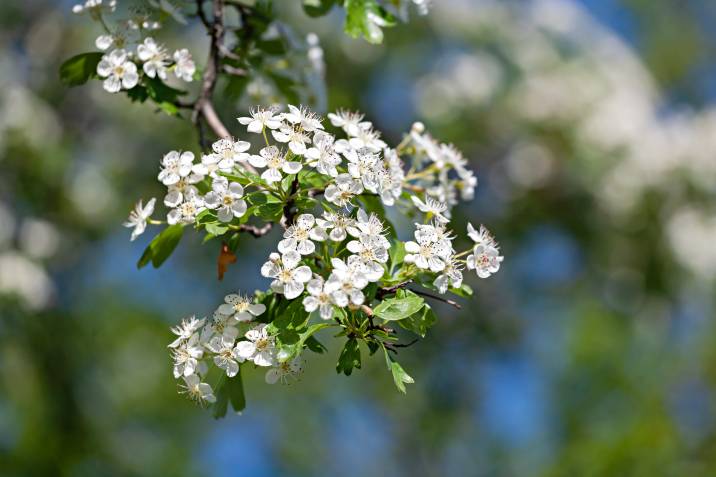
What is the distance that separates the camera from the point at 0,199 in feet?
18.5

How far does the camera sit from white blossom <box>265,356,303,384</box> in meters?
1.59

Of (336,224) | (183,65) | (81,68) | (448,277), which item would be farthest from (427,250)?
(81,68)

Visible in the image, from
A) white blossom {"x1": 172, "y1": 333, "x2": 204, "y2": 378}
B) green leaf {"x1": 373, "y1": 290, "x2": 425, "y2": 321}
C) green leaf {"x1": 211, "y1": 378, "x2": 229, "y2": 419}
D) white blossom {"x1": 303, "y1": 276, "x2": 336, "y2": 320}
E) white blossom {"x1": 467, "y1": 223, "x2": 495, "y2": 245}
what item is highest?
white blossom {"x1": 467, "y1": 223, "x2": 495, "y2": 245}

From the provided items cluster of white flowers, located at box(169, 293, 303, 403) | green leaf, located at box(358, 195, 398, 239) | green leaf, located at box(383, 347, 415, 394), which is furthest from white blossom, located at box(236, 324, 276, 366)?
green leaf, located at box(358, 195, 398, 239)

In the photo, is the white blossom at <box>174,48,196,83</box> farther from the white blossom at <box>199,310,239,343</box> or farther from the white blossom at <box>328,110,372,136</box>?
the white blossom at <box>199,310,239,343</box>

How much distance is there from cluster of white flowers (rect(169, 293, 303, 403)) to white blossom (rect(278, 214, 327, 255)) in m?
0.15

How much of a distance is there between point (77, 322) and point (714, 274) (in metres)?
5.37

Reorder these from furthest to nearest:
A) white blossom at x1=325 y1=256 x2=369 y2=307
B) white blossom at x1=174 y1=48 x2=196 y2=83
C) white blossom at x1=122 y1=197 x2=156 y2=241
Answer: white blossom at x1=174 y1=48 x2=196 y2=83 < white blossom at x1=122 y1=197 x2=156 y2=241 < white blossom at x1=325 y1=256 x2=369 y2=307

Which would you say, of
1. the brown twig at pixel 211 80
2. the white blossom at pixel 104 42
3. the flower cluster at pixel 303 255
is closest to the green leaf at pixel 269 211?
the flower cluster at pixel 303 255

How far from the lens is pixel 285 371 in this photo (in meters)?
1.59

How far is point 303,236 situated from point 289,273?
76mm

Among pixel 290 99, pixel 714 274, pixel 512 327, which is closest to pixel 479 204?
pixel 512 327

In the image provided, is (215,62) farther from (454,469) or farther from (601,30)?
(454,469)

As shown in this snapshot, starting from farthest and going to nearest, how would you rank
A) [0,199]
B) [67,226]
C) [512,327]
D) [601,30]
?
[601,30]
[512,327]
[67,226]
[0,199]
